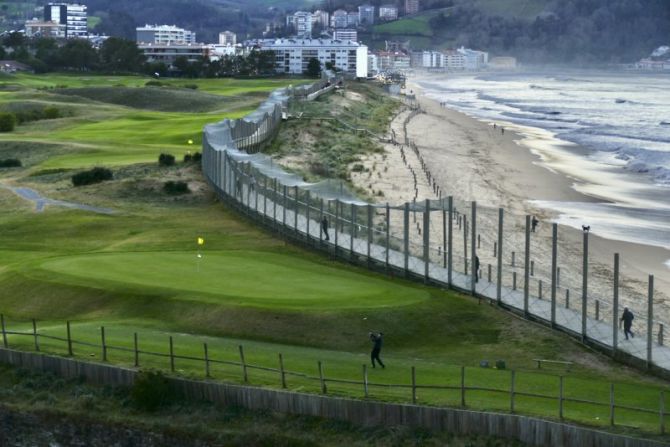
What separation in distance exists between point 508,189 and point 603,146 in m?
27.5

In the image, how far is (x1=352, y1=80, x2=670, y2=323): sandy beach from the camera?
41.5 meters

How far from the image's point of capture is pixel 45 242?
4691 cm

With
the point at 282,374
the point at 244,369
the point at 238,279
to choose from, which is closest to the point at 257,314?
the point at 238,279

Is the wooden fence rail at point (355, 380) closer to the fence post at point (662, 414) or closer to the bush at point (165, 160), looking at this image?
the fence post at point (662, 414)

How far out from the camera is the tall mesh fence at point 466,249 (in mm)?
30453

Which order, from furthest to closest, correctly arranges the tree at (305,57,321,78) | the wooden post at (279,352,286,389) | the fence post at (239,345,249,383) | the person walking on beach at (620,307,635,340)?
the tree at (305,57,321,78) → the person walking on beach at (620,307,635,340) → the fence post at (239,345,249,383) → the wooden post at (279,352,286,389)

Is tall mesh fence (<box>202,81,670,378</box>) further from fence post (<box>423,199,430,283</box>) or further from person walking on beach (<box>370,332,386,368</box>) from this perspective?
person walking on beach (<box>370,332,386,368</box>)

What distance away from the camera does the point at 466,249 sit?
120 feet

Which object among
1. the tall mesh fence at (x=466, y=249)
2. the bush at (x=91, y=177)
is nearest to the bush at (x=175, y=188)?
the tall mesh fence at (x=466, y=249)

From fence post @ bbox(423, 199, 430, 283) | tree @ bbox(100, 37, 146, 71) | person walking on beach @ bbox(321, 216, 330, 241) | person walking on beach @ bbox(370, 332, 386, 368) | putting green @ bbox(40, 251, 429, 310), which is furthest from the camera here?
tree @ bbox(100, 37, 146, 71)

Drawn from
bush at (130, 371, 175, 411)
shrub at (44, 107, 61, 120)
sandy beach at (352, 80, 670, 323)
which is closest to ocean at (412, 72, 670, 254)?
sandy beach at (352, 80, 670, 323)

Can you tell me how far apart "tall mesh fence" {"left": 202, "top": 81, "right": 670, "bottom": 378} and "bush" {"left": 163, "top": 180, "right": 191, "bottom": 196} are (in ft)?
3.94

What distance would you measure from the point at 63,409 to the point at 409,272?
1228 centimetres

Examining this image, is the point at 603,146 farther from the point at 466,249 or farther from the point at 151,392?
the point at 151,392
